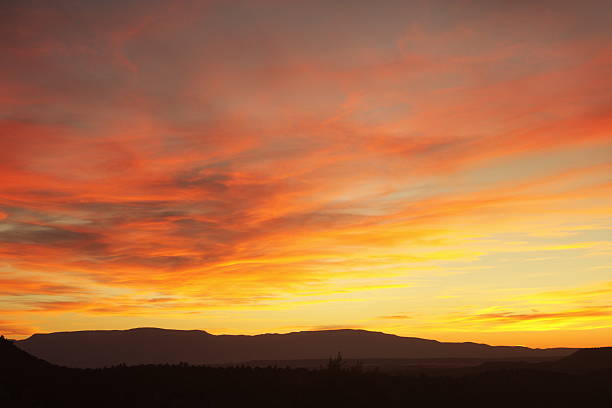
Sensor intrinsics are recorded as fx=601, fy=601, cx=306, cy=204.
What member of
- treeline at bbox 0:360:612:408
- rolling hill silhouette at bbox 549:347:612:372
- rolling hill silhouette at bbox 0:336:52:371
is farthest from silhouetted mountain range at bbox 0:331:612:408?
rolling hill silhouette at bbox 549:347:612:372

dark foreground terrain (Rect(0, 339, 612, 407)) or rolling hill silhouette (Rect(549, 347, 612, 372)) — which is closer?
dark foreground terrain (Rect(0, 339, 612, 407))

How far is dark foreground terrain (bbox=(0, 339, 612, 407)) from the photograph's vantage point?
901 inches

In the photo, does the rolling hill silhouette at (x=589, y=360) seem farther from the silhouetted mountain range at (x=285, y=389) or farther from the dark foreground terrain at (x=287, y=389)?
the silhouetted mountain range at (x=285, y=389)

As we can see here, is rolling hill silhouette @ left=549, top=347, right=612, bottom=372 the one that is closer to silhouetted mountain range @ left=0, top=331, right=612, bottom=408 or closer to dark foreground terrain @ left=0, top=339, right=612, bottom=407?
dark foreground terrain @ left=0, top=339, right=612, bottom=407

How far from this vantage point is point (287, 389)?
2422 cm

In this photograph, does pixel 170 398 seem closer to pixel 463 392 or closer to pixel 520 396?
pixel 463 392

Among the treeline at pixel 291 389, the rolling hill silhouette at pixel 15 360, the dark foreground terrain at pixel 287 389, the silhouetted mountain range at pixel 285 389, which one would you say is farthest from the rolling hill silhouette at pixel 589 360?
the rolling hill silhouette at pixel 15 360

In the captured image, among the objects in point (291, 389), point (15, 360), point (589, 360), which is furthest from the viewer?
point (589, 360)

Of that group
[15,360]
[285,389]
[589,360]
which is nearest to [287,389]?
[285,389]

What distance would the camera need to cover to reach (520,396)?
77.0 ft

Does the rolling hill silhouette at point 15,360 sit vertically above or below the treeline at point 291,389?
above

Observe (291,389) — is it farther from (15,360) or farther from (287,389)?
(15,360)

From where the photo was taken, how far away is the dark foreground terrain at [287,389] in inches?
901

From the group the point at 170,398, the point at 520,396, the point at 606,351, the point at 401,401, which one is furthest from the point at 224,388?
the point at 606,351
